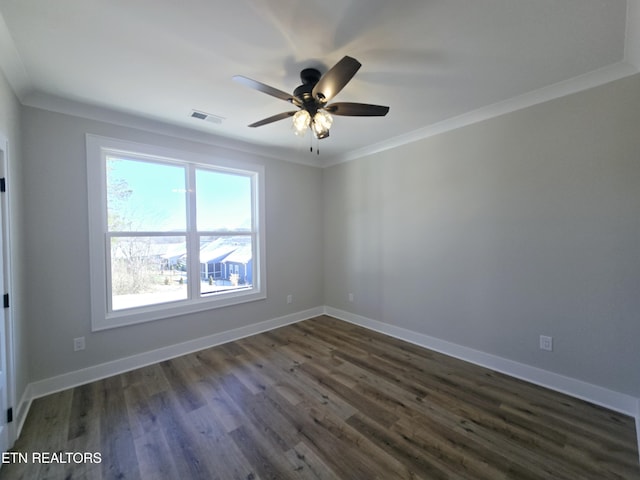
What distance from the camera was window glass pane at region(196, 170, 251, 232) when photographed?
332 cm

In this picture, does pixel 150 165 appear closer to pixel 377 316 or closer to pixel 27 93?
pixel 27 93

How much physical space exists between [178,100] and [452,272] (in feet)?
10.9

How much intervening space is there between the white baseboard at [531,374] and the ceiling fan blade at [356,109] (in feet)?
8.53

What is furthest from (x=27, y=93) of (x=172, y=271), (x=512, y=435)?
(x=512, y=435)

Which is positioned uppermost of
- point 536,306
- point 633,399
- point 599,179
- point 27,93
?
point 27,93

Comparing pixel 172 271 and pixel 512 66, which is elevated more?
pixel 512 66

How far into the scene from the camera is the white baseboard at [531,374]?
201cm

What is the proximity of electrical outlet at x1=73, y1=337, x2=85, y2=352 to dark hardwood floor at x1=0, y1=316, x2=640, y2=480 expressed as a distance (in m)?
0.35

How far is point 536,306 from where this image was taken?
2.39 meters

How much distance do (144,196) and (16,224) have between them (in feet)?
3.41

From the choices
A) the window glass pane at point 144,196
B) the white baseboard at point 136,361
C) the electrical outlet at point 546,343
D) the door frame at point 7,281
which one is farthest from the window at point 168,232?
the electrical outlet at point 546,343

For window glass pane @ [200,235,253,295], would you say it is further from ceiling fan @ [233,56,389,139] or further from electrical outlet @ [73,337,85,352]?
ceiling fan @ [233,56,389,139]

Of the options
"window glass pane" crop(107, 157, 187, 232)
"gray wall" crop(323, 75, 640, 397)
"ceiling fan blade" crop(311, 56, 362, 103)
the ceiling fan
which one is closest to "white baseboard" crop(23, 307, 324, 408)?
"window glass pane" crop(107, 157, 187, 232)

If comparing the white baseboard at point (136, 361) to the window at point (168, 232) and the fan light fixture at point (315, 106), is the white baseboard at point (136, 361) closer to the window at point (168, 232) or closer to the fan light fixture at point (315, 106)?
the window at point (168, 232)
